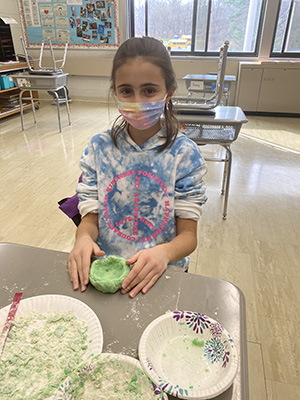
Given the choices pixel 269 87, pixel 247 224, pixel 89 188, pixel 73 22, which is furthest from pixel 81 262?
pixel 73 22

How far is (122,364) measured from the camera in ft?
1.59

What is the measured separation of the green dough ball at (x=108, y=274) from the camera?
25.1 inches

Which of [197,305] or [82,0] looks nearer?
[197,305]

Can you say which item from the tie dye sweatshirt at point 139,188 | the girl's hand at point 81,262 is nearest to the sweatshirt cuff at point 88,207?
the tie dye sweatshirt at point 139,188

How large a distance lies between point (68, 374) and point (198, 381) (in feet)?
0.71

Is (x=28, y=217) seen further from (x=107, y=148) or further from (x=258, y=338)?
(x=258, y=338)

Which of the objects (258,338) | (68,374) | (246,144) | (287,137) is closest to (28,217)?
(258,338)

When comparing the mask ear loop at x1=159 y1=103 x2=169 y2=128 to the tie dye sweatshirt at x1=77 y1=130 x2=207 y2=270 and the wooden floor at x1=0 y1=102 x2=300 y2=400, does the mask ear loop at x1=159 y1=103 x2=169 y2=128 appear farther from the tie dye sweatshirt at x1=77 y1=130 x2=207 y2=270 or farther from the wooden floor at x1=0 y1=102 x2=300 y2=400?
the wooden floor at x1=0 y1=102 x2=300 y2=400

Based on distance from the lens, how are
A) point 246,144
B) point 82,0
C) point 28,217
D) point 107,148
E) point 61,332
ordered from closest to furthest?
point 61,332 → point 107,148 → point 28,217 → point 246,144 → point 82,0

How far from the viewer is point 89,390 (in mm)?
463

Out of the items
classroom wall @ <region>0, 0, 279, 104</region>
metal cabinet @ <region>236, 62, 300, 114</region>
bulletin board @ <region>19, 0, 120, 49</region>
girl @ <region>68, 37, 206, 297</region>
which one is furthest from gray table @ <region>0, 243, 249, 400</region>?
bulletin board @ <region>19, 0, 120, 49</region>

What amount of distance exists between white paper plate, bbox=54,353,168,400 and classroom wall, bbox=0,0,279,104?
4.80 meters

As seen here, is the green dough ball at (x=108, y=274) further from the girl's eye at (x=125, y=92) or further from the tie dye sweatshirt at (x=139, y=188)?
the girl's eye at (x=125, y=92)

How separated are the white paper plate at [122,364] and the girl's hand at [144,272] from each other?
0.15 metres
